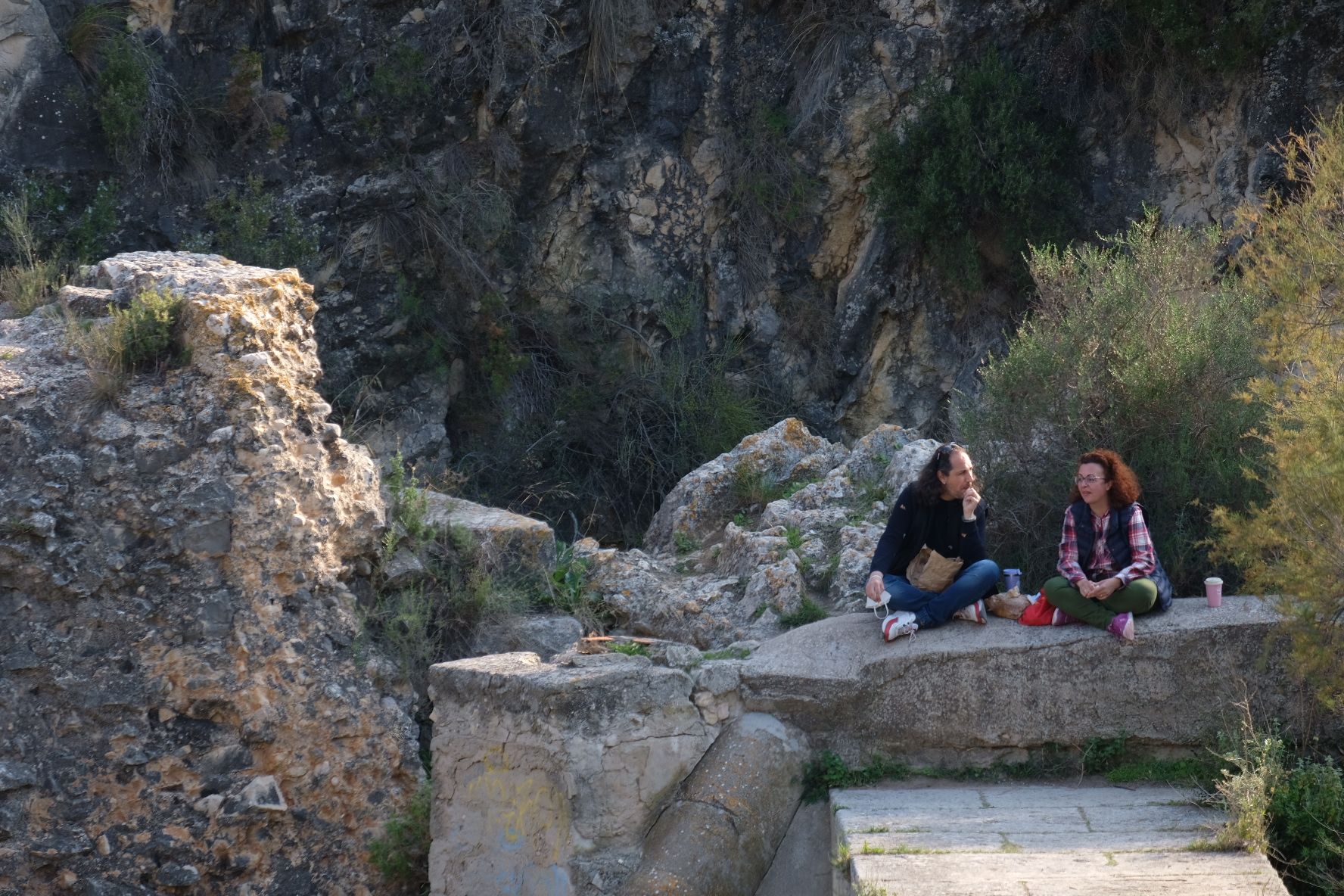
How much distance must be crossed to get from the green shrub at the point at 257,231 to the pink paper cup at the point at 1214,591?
8144 millimetres

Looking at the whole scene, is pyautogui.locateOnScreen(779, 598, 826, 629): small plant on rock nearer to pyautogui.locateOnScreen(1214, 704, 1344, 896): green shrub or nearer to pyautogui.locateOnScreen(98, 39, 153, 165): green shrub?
pyautogui.locateOnScreen(1214, 704, 1344, 896): green shrub

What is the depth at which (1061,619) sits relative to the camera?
564 centimetres

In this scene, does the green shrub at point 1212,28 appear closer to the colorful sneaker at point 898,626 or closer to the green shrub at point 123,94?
the colorful sneaker at point 898,626

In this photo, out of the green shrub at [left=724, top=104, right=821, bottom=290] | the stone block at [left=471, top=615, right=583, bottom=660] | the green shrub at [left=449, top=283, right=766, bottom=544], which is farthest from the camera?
the green shrub at [left=724, top=104, right=821, bottom=290]

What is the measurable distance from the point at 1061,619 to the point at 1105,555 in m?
0.33

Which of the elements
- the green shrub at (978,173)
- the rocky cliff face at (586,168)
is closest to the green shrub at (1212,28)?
the rocky cliff face at (586,168)

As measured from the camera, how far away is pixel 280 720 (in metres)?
6.43

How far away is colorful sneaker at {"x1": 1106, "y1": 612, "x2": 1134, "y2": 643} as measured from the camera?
5.41m

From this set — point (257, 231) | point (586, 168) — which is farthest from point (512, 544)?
point (586, 168)

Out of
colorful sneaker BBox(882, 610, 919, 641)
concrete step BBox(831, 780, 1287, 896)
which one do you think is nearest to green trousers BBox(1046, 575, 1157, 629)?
colorful sneaker BBox(882, 610, 919, 641)

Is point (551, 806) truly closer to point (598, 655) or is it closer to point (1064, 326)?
point (598, 655)

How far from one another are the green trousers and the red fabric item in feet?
0.19

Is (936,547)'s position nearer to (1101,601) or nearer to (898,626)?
(898,626)

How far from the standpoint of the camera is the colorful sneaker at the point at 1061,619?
18.5 ft
